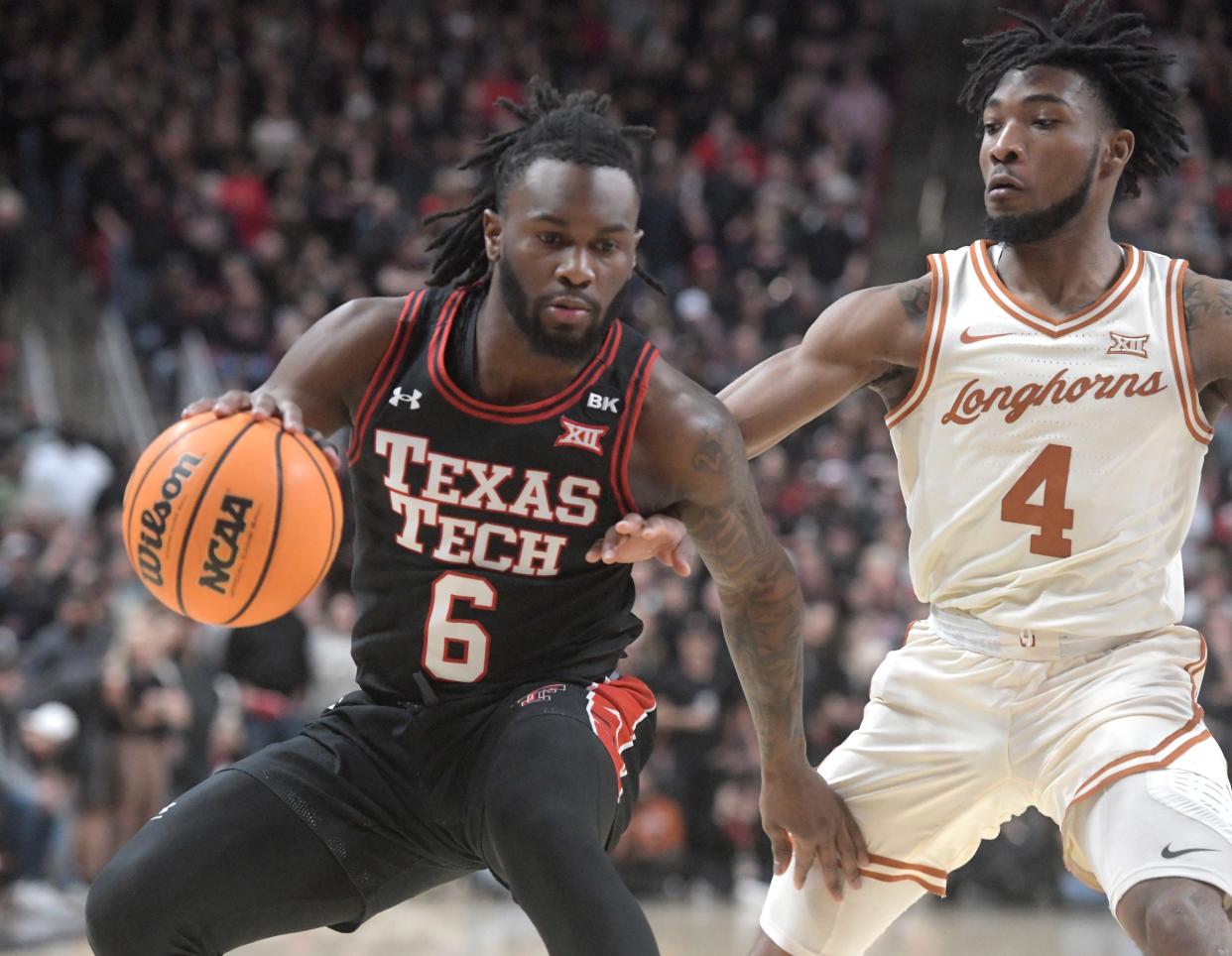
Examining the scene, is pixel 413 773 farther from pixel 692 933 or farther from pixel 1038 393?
pixel 692 933

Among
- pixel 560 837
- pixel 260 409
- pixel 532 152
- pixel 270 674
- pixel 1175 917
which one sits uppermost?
pixel 532 152

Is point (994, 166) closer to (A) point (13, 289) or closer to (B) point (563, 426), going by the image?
(B) point (563, 426)

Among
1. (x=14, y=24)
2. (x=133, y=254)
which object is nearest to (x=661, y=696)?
(x=133, y=254)

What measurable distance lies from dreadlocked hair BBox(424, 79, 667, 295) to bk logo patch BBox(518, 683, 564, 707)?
3.58 feet

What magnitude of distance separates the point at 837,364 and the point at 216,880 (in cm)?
204

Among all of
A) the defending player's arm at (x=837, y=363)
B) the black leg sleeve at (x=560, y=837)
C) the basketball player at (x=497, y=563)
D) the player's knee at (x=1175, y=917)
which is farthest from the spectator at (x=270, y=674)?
the player's knee at (x=1175, y=917)

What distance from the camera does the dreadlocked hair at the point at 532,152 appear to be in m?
4.18

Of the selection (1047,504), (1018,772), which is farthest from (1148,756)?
(1047,504)

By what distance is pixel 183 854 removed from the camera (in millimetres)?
3840

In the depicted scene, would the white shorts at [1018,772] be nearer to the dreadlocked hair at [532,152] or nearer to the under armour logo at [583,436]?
the under armour logo at [583,436]

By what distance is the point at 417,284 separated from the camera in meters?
14.1

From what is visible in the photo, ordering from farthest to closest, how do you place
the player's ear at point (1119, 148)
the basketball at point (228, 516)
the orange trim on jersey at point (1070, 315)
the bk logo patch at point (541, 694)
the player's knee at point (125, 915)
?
the player's ear at point (1119, 148) → the orange trim on jersey at point (1070, 315) → the bk logo patch at point (541, 694) → the basketball at point (228, 516) → the player's knee at point (125, 915)

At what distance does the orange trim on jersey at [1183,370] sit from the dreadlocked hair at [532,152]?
1.34 metres

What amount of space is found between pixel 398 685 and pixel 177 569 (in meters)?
0.65
